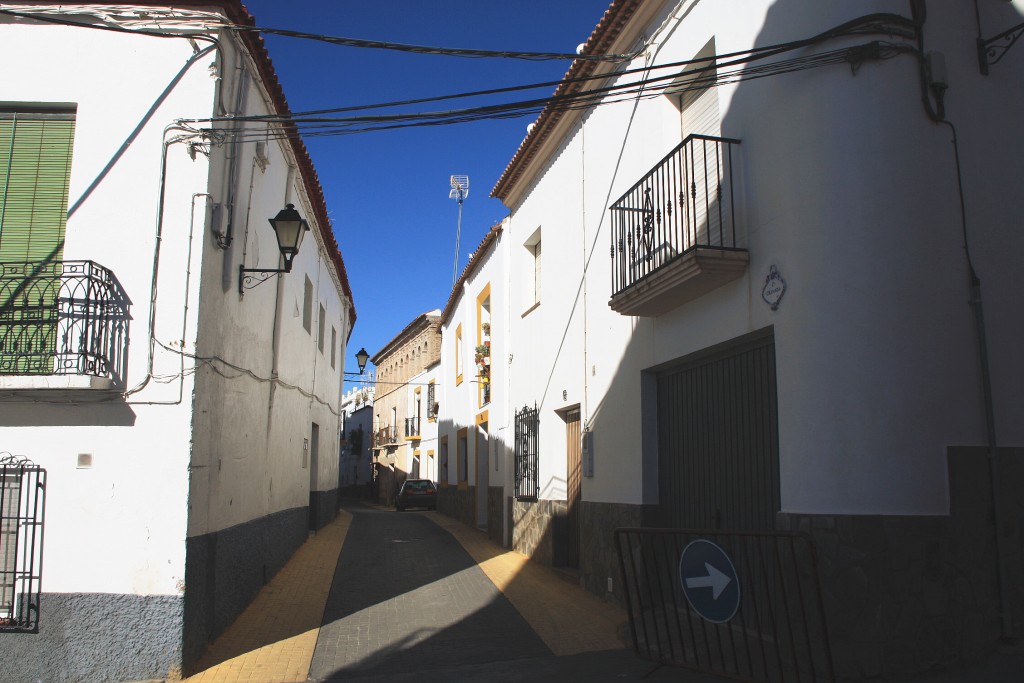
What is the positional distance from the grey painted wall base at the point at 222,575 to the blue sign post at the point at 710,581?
393 cm

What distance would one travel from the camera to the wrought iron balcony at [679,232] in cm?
648

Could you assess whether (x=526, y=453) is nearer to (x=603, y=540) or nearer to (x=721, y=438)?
(x=603, y=540)

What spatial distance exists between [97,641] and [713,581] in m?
4.76

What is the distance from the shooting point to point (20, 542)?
21.1ft

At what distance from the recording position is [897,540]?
5.17m

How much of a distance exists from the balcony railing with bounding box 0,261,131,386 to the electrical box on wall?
17.6 ft

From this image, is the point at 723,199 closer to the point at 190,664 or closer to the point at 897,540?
the point at 897,540

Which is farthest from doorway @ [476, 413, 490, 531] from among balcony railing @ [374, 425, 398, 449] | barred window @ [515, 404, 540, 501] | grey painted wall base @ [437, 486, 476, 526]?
balcony railing @ [374, 425, 398, 449]

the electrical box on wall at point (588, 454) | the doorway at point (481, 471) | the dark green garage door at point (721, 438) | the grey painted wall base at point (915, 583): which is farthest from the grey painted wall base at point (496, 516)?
the grey painted wall base at point (915, 583)

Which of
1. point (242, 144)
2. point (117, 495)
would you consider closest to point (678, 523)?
point (117, 495)

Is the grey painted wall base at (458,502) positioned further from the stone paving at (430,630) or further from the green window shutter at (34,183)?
the green window shutter at (34,183)

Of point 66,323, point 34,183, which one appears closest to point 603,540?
point 66,323

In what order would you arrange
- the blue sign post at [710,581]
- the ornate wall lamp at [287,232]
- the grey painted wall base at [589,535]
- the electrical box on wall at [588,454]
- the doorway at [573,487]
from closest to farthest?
the blue sign post at [710,581] < the ornate wall lamp at [287,232] < the grey painted wall base at [589,535] < the electrical box on wall at [588,454] < the doorway at [573,487]

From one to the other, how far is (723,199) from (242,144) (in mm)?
4623
